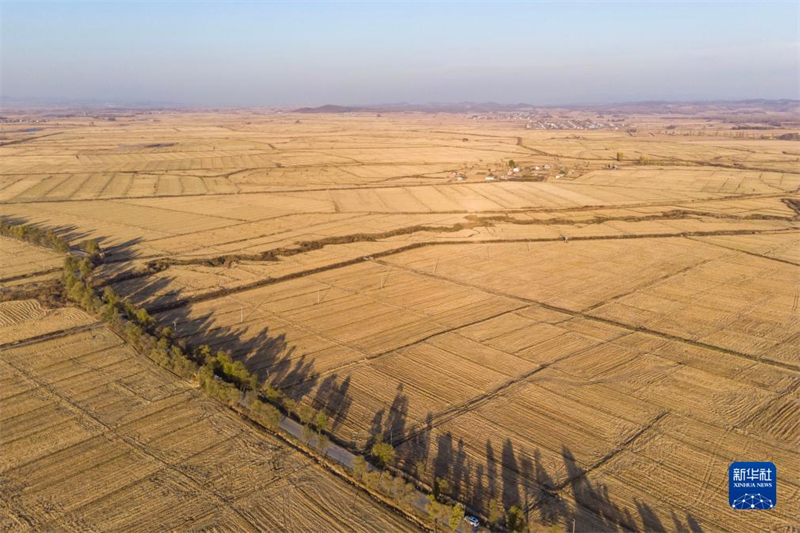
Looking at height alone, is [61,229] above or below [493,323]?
above

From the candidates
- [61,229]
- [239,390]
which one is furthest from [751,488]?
[61,229]

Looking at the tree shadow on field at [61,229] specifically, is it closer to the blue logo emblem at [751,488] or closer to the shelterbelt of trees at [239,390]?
the shelterbelt of trees at [239,390]

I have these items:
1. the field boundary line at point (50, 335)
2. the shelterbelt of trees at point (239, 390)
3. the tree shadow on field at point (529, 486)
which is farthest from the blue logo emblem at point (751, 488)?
the field boundary line at point (50, 335)

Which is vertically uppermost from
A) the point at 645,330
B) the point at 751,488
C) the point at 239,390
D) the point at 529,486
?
the point at 645,330

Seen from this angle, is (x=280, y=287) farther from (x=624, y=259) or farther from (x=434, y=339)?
(x=624, y=259)

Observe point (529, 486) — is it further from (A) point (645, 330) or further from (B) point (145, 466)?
(A) point (645, 330)
